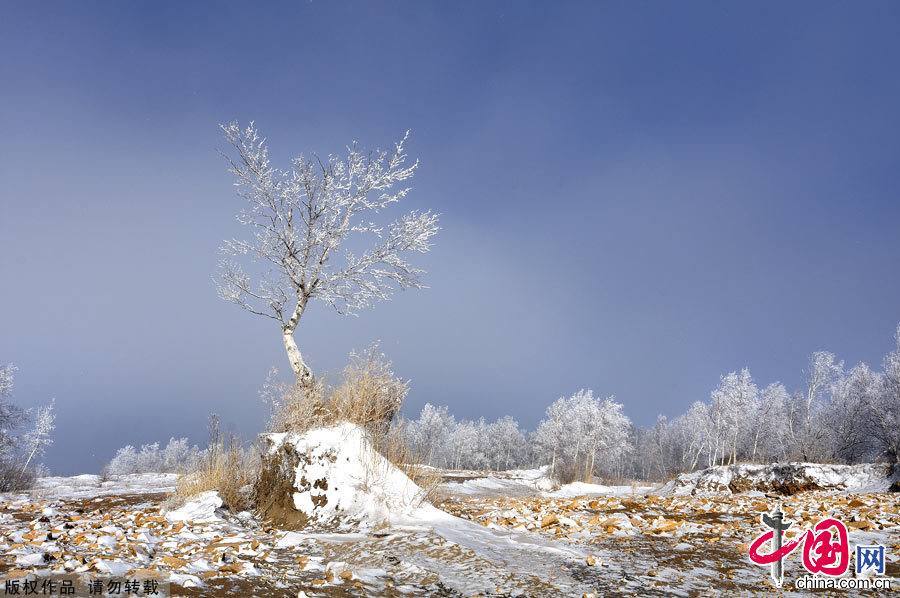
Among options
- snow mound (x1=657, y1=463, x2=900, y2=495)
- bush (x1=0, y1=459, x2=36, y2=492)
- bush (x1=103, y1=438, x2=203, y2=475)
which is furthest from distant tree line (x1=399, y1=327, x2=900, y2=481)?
bush (x1=103, y1=438, x2=203, y2=475)

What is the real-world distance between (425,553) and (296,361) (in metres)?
5.43

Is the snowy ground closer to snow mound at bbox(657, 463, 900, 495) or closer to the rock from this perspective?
the rock

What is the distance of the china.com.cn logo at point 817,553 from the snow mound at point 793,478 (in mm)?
10200

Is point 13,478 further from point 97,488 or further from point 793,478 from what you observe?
point 793,478

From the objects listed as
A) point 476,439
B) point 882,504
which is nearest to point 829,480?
point 882,504

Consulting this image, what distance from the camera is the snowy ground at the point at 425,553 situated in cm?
379

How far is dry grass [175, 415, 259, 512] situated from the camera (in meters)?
8.05

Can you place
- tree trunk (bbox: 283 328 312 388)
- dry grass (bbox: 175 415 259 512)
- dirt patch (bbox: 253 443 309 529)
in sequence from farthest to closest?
1. tree trunk (bbox: 283 328 312 388)
2. dry grass (bbox: 175 415 259 512)
3. dirt patch (bbox: 253 443 309 529)

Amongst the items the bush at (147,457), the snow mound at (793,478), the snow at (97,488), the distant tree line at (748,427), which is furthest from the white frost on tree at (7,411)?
the bush at (147,457)

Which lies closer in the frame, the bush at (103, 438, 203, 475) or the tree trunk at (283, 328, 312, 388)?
the tree trunk at (283, 328, 312, 388)

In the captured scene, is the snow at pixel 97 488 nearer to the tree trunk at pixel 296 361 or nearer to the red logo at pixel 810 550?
the tree trunk at pixel 296 361

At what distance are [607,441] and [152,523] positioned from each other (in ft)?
196

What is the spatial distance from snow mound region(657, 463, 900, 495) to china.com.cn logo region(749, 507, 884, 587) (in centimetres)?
1020

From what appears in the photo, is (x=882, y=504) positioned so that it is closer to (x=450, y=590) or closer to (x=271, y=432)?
(x=450, y=590)
